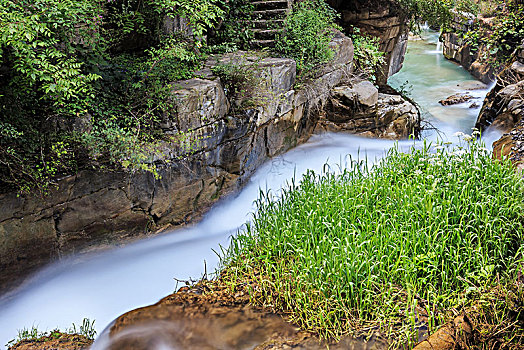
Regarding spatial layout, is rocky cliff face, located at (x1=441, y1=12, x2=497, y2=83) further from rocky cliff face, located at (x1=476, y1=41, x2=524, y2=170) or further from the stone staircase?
the stone staircase

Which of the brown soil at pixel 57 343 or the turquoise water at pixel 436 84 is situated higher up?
the turquoise water at pixel 436 84

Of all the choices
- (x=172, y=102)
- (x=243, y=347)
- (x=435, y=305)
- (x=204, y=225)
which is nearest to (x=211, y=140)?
(x=172, y=102)

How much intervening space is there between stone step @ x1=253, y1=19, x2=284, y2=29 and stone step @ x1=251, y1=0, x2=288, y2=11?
409 mm

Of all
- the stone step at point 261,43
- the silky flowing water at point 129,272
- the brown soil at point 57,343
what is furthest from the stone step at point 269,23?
the brown soil at point 57,343

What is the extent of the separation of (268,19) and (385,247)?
5.55 meters

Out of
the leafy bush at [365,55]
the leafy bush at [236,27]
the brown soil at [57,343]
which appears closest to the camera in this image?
the brown soil at [57,343]

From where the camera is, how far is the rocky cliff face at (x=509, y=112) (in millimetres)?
5840

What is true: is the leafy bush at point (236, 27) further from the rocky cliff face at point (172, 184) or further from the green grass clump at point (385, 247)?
the green grass clump at point (385, 247)

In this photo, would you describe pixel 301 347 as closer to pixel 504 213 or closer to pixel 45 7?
pixel 504 213

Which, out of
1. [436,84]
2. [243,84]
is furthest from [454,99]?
[243,84]

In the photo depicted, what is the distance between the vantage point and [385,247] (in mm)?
3828

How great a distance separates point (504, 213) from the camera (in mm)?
4215

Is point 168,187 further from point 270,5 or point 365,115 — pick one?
point 270,5

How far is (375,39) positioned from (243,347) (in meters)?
8.65
